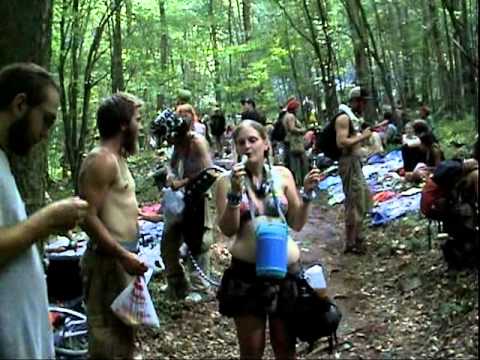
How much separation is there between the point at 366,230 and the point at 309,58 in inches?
758

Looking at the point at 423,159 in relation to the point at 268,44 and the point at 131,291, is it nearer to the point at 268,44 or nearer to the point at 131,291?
the point at 131,291

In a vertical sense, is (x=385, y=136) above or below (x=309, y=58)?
below

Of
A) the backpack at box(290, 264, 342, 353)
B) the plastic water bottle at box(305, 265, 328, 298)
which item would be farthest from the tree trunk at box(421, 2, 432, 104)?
the backpack at box(290, 264, 342, 353)

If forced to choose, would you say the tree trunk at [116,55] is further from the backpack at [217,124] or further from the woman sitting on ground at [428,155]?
the woman sitting on ground at [428,155]

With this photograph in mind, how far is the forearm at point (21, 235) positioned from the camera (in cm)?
251

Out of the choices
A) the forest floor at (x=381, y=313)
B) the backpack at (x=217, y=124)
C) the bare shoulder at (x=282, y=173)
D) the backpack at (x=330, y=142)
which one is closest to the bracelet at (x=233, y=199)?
the bare shoulder at (x=282, y=173)

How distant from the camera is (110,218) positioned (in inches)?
162

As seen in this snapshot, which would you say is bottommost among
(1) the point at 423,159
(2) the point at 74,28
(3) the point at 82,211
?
(1) the point at 423,159

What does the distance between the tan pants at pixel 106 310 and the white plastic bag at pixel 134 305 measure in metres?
0.09

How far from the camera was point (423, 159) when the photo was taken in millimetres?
12281

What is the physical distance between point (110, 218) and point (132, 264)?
0.32 meters

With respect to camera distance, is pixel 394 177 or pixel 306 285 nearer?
pixel 306 285

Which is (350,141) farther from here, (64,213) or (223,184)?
(64,213)

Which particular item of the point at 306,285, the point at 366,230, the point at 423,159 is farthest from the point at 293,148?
the point at 306,285
